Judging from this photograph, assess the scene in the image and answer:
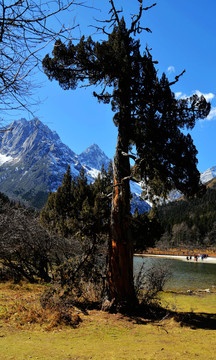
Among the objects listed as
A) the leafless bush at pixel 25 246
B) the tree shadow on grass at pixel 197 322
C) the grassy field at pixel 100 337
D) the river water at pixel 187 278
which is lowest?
the river water at pixel 187 278

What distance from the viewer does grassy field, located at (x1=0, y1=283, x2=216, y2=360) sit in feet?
14.4

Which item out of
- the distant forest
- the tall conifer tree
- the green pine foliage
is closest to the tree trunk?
the tall conifer tree

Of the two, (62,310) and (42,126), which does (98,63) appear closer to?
(42,126)

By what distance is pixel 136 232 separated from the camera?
16.1 meters

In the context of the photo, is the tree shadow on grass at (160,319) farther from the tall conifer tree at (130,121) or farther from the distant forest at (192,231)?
the distant forest at (192,231)

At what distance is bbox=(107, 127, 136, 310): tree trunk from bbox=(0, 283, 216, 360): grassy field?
614 mm

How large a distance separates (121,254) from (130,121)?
4.82 metres

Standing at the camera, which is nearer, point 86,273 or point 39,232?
point 86,273

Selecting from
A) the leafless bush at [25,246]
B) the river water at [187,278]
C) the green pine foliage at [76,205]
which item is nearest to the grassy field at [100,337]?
the leafless bush at [25,246]

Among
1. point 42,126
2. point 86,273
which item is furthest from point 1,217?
point 42,126

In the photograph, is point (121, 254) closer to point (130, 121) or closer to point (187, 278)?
point (130, 121)

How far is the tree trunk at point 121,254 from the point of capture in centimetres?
797

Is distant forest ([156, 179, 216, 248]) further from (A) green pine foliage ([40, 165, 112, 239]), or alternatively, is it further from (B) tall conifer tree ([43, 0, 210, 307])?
(B) tall conifer tree ([43, 0, 210, 307])

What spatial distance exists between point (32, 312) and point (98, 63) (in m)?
8.19
